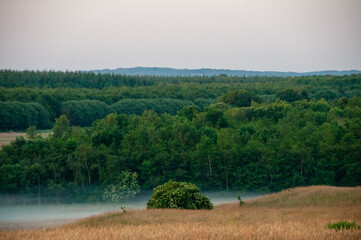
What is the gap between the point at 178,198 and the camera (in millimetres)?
32969

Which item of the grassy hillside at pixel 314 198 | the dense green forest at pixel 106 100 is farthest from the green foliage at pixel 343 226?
the dense green forest at pixel 106 100

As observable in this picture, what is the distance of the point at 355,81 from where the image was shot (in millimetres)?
193000

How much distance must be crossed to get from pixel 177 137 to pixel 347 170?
96.5ft

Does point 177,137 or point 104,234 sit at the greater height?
point 104,234

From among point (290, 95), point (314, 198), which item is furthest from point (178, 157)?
point (290, 95)

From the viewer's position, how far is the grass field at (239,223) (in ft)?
49.3

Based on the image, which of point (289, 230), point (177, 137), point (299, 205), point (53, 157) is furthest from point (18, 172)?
point (289, 230)

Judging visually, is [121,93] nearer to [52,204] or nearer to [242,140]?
[242,140]

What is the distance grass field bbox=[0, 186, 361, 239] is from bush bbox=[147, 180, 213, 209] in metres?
4.42

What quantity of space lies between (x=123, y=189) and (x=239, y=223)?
48.7 meters

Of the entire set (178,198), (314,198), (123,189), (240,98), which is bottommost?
(123,189)

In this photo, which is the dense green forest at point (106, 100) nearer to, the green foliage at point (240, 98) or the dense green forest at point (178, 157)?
the green foliage at point (240, 98)

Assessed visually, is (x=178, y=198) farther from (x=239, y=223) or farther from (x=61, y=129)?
(x=61, y=129)

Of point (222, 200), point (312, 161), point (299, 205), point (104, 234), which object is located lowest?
point (222, 200)
